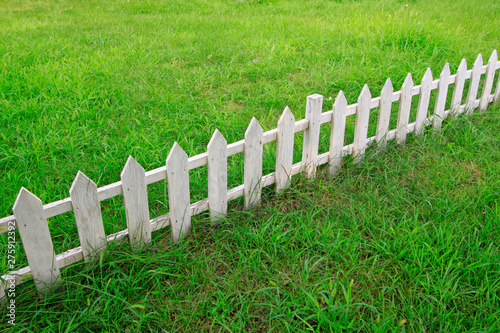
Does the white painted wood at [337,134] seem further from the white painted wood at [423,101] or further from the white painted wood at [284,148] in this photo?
the white painted wood at [423,101]

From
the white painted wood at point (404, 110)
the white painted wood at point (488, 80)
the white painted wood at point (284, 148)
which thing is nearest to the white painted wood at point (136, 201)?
the white painted wood at point (284, 148)

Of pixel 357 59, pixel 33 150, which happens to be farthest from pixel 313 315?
pixel 357 59

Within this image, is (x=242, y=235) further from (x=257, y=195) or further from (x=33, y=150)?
(x=33, y=150)

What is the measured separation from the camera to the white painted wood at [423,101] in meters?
3.52

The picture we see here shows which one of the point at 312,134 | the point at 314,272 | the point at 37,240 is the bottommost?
the point at 314,272

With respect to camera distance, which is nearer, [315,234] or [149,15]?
[315,234]

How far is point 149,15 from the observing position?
8.00 m

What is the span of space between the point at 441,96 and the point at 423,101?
0.25 metres

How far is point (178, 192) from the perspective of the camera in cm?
235

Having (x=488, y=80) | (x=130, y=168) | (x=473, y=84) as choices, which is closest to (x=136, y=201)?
(x=130, y=168)

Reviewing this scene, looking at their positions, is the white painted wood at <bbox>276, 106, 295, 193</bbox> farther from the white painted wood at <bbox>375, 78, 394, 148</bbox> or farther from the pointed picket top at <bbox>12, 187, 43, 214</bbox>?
the pointed picket top at <bbox>12, 187, 43, 214</bbox>

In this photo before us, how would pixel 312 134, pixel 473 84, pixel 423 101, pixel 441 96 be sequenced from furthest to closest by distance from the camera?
pixel 473 84 → pixel 441 96 → pixel 423 101 → pixel 312 134

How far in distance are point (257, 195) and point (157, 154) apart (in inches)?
35.8

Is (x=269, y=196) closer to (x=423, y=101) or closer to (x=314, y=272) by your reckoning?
(x=314, y=272)
